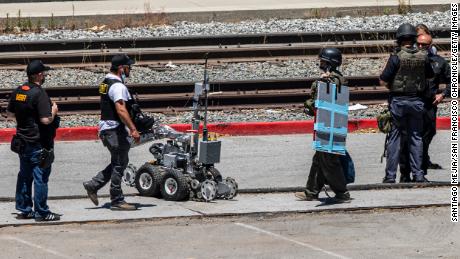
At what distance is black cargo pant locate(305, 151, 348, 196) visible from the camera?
1410cm

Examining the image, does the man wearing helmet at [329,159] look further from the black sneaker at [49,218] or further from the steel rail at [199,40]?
the steel rail at [199,40]

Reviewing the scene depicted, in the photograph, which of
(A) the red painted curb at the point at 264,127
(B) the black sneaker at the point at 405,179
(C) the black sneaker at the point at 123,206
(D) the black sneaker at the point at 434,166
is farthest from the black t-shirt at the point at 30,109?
(D) the black sneaker at the point at 434,166

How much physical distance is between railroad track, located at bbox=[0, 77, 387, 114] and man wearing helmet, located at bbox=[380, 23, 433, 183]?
5187 mm

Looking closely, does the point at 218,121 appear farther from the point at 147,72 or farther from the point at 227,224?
the point at 227,224

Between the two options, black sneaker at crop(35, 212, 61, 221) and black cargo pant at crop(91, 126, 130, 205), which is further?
black cargo pant at crop(91, 126, 130, 205)

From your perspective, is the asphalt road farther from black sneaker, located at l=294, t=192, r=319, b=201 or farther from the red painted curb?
the red painted curb

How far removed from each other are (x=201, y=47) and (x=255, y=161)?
6.32 m

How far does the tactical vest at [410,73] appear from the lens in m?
14.9

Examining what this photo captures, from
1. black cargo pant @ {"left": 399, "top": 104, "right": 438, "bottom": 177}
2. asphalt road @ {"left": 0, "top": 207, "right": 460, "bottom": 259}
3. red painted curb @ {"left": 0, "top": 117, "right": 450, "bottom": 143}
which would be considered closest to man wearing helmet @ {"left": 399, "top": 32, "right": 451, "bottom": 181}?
black cargo pant @ {"left": 399, "top": 104, "right": 438, "bottom": 177}

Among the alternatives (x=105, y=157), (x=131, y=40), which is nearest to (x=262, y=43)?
(x=131, y=40)

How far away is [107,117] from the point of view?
1374cm

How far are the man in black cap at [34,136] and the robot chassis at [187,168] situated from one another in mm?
1276

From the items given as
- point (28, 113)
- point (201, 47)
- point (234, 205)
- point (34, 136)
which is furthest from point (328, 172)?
point (201, 47)

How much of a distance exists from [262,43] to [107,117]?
32.5 ft
